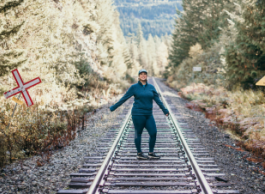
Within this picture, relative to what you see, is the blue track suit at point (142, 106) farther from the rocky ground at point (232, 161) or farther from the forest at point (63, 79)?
the forest at point (63, 79)

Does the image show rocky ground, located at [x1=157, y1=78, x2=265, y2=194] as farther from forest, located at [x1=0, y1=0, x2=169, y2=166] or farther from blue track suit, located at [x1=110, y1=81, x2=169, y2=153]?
forest, located at [x1=0, y1=0, x2=169, y2=166]

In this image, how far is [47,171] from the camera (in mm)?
4699

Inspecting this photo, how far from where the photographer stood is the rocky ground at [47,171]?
4.01m

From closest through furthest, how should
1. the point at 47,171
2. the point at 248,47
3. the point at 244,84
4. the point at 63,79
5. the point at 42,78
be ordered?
the point at 47,171, the point at 42,78, the point at 248,47, the point at 244,84, the point at 63,79

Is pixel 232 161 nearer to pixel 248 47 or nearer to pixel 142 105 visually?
pixel 142 105

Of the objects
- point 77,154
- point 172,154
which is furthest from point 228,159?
point 77,154

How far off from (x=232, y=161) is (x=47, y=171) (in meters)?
4.58

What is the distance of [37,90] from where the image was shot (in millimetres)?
10781

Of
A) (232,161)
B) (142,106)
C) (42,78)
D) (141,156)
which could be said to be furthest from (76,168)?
(42,78)

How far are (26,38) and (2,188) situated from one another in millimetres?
7392

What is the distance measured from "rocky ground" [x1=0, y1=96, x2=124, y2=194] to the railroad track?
30 cm

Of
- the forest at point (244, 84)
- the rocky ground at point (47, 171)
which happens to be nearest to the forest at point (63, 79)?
the forest at point (244, 84)

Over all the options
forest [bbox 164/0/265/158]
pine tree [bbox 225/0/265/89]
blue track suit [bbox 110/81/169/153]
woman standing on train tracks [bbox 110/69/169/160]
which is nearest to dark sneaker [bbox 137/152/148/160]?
woman standing on train tracks [bbox 110/69/169/160]

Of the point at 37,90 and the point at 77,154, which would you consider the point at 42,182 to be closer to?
the point at 77,154
